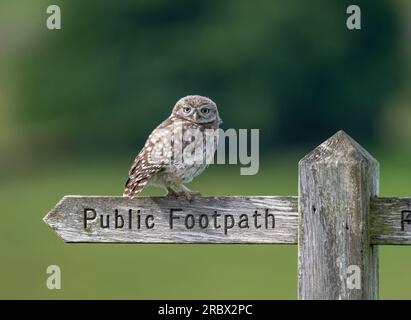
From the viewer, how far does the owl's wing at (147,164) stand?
642 centimetres

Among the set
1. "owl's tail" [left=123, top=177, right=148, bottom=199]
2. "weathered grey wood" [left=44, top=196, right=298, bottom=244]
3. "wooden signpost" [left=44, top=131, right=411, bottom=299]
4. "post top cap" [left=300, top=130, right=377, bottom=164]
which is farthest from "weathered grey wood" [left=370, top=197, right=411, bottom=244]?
"owl's tail" [left=123, top=177, right=148, bottom=199]

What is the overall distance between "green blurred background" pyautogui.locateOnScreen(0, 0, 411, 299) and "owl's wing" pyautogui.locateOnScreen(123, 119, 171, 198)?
19.7m

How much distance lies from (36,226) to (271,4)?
19.7 m

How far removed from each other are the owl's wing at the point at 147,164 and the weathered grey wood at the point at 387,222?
3.80 ft

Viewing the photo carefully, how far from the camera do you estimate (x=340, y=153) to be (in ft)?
18.2

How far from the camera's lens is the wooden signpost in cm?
548

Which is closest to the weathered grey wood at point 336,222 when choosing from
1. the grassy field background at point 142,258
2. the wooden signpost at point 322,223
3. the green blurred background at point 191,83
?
the wooden signpost at point 322,223

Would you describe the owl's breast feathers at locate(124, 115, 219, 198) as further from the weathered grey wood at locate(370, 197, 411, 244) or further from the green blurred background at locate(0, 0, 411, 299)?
the green blurred background at locate(0, 0, 411, 299)

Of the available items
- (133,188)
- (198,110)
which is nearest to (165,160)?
(133,188)

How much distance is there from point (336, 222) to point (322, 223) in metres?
0.06

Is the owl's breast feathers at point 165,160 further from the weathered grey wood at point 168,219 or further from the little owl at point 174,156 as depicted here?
the weathered grey wood at point 168,219

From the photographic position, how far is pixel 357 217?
215 inches

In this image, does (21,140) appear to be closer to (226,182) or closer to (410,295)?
(226,182)

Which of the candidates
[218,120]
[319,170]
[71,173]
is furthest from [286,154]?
[319,170]
